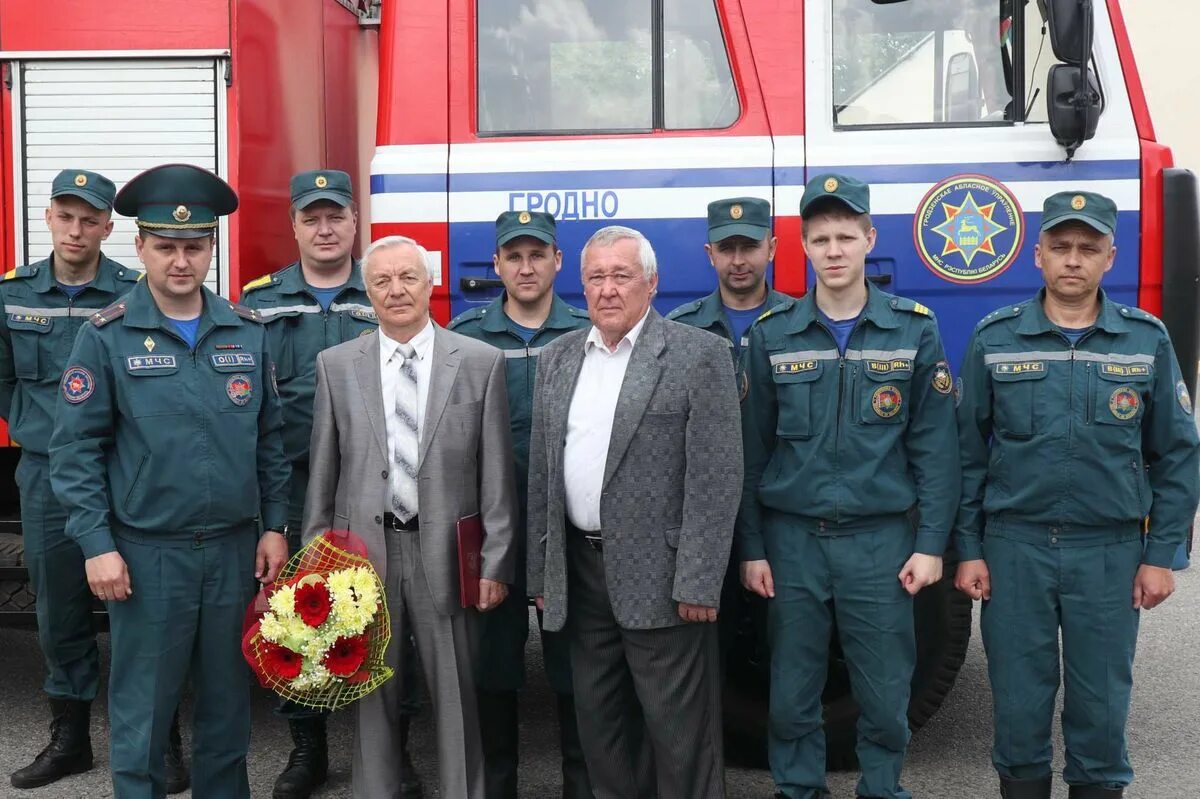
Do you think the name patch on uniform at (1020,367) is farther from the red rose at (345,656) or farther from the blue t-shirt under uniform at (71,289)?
the blue t-shirt under uniform at (71,289)

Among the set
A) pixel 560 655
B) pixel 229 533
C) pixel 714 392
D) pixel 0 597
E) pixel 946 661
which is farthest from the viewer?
pixel 0 597

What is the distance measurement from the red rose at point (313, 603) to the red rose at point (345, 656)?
0.26 feet

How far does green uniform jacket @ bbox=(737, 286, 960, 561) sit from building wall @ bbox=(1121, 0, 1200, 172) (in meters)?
11.3

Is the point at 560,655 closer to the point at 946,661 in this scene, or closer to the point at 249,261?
the point at 946,661

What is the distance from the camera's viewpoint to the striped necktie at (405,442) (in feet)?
10.5

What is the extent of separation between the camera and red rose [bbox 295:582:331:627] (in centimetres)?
296

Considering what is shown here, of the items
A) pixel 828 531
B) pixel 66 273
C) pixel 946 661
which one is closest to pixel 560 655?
pixel 828 531

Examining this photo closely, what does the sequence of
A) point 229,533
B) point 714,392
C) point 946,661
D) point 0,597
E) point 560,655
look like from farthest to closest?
point 0,597
point 946,661
point 560,655
point 229,533
point 714,392

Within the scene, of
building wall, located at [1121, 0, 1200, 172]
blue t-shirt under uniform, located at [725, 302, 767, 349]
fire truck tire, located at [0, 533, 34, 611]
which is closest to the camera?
blue t-shirt under uniform, located at [725, 302, 767, 349]

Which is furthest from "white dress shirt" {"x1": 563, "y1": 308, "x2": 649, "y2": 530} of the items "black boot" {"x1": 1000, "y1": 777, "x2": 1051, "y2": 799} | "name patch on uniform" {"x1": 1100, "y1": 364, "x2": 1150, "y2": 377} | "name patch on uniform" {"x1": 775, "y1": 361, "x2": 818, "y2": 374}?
"black boot" {"x1": 1000, "y1": 777, "x2": 1051, "y2": 799}

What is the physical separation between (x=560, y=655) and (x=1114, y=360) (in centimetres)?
181

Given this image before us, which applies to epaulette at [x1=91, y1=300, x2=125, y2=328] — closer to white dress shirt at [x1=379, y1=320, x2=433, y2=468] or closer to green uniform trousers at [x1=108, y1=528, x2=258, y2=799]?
green uniform trousers at [x1=108, y1=528, x2=258, y2=799]

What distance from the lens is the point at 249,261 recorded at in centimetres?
400

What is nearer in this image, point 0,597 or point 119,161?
point 119,161
